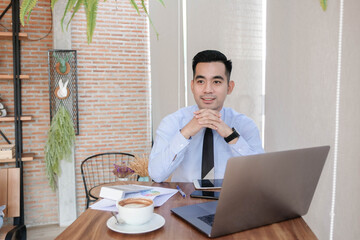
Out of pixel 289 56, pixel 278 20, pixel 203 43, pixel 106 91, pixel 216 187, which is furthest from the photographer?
pixel 106 91

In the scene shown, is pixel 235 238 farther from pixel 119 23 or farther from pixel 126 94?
pixel 119 23

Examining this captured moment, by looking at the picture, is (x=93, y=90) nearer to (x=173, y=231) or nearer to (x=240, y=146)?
(x=240, y=146)

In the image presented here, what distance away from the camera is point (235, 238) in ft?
2.67

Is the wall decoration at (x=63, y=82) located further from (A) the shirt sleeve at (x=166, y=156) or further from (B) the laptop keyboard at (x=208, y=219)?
(B) the laptop keyboard at (x=208, y=219)

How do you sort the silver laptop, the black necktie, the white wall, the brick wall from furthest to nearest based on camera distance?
1. the brick wall
2. the black necktie
3. the white wall
4. the silver laptop

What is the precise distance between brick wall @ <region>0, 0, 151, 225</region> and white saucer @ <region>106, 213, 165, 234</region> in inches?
148

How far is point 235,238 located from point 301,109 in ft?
3.89

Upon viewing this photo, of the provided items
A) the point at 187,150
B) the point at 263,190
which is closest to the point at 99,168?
the point at 187,150

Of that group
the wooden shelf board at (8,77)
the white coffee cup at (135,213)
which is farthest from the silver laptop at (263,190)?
the wooden shelf board at (8,77)

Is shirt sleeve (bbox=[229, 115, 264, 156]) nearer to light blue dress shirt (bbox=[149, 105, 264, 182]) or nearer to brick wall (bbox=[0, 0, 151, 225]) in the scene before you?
light blue dress shirt (bbox=[149, 105, 264, 182])

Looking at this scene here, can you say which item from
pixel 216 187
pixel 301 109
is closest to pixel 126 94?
pixel 301 109

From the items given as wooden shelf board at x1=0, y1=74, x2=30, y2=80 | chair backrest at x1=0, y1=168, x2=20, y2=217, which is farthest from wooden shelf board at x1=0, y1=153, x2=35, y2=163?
chair backrest at x1=0, y1=168, x2=20, y2=217

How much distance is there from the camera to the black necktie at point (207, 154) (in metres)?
1.58

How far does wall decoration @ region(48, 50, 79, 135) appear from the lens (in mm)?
4133
